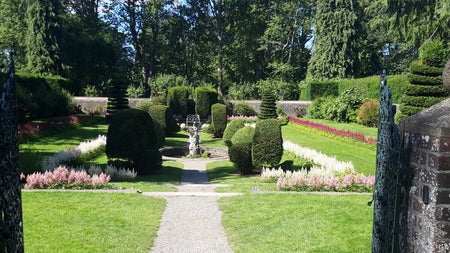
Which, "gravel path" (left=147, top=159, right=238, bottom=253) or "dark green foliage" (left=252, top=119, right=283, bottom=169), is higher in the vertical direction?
"dark green foliage" (left=252, top=119, right=283, bottom=169)

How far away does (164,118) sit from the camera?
2202cm

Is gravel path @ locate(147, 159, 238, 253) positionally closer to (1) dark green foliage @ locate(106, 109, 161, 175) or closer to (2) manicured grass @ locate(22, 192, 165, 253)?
(2) manicured grass @ locate(22, 192, 165, 253)

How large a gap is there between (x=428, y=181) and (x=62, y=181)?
336 inches

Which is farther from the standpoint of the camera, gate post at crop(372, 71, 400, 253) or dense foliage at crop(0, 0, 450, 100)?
dense foliage at crop(0, 0, 450, 100)

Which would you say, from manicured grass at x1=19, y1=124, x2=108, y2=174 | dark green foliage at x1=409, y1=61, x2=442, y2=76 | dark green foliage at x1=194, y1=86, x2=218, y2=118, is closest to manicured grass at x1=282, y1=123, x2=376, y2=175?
dark green foliage at x1=409, y1=61, x2=442, y2=76

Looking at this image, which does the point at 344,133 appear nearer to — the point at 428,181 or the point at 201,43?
the point at 428,181

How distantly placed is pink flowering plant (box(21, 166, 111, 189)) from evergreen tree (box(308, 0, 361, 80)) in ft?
117

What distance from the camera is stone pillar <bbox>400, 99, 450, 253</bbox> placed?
1.88m

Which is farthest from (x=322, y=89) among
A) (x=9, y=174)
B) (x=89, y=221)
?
(x=9, y=174)

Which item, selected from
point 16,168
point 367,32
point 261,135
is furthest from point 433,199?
point 367,32

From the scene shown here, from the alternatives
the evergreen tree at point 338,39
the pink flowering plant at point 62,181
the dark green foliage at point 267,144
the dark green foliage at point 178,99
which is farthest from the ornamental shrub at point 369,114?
the pink flowering plant at point 62,181

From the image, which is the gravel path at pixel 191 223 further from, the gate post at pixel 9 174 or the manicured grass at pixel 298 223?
the gate post at pixel 9 174

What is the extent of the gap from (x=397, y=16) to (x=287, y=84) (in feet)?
61.5

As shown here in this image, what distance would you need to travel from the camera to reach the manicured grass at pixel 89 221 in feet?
17.9
